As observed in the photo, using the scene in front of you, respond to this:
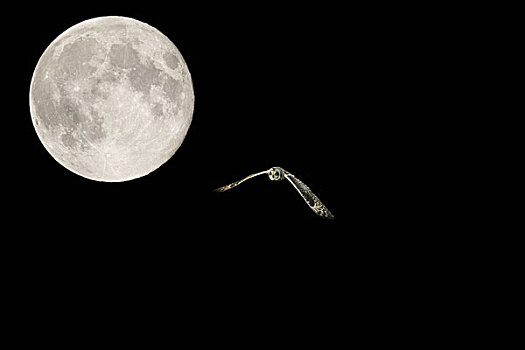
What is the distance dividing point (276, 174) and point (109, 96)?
1206 mm

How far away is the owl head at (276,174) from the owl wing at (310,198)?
68 mm

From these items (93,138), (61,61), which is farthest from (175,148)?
(61,61)

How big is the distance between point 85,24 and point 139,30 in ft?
1.08

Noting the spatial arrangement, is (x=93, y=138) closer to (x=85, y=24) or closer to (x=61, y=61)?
(x=61, y=61)

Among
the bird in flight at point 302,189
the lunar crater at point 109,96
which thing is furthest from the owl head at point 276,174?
the lunar crater at point 109,96

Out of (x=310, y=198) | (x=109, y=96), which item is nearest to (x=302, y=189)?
(x=310, y=198)

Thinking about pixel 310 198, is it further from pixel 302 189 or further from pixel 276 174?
pixel 276 174

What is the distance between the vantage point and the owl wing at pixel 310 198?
3646 millimetres

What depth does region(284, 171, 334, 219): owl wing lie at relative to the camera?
3646 mm

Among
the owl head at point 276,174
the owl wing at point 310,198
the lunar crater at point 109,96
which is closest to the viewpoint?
the lunar crater at point 109,96

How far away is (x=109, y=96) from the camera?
324 centimetres

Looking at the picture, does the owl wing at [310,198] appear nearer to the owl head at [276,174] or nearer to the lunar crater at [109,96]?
the owl head at [276,174]

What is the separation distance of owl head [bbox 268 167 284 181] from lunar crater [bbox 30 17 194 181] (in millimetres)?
677

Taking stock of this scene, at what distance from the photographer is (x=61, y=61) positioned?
3.32 m
